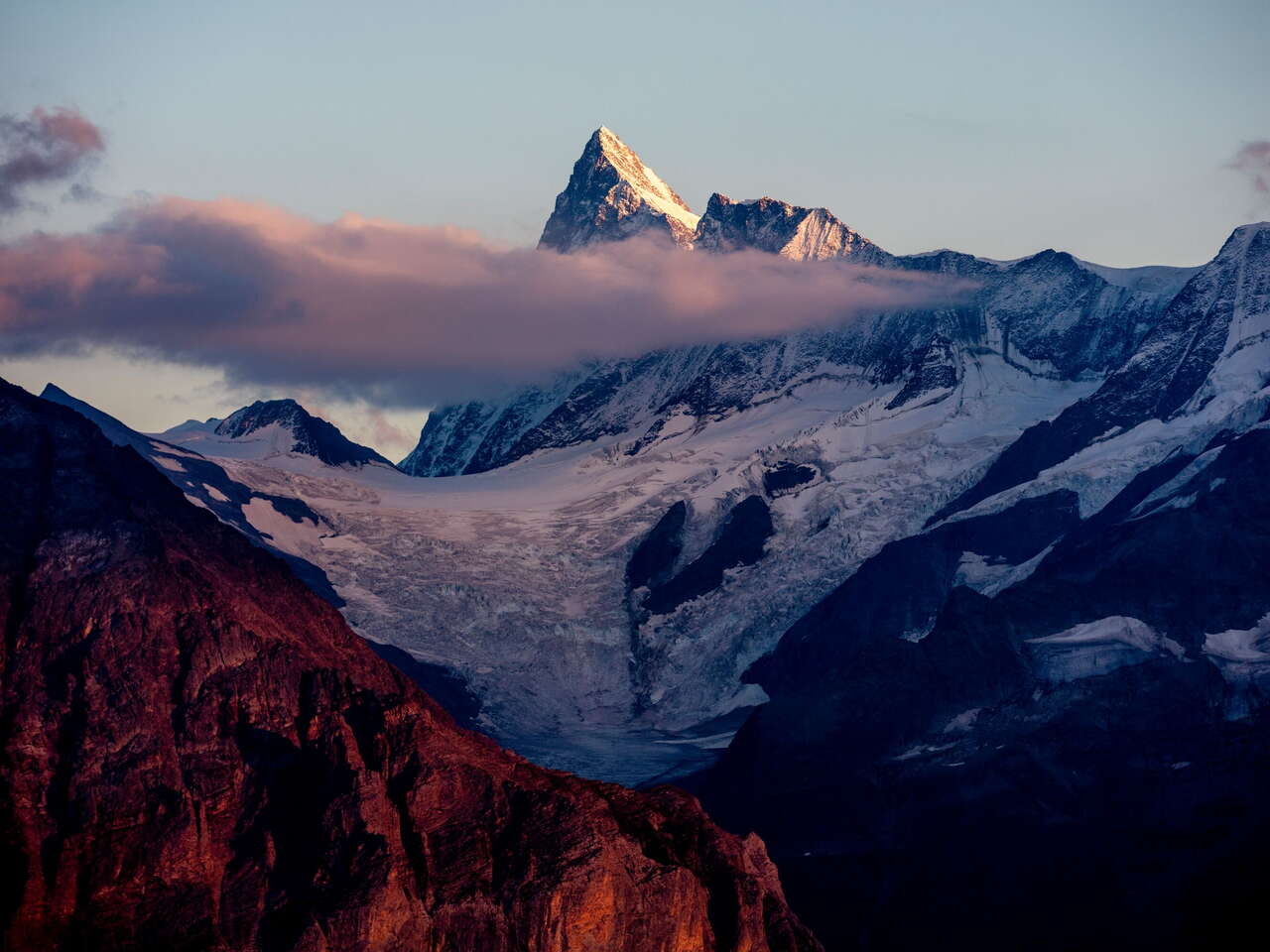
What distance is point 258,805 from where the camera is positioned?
13325cm

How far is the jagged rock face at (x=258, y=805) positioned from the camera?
127625 mm

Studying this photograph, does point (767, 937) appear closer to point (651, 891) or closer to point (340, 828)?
point (651, 891)

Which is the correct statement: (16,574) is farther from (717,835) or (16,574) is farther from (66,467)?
(717,835)

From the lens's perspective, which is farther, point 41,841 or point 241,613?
point 241,613

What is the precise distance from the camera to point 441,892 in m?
130

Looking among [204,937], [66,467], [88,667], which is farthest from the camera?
[66,467]

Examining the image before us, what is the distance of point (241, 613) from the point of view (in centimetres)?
14350

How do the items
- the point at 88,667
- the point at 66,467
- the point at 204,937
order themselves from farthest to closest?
1. the point at 66,467
2. the point at 88,667
3. the point at 204,937

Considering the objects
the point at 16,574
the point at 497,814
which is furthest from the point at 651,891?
the point at 16,574

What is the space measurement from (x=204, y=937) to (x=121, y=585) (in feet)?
68.4

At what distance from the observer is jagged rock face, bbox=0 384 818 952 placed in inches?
5025

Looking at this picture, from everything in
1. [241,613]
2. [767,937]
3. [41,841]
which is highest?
[241,613]

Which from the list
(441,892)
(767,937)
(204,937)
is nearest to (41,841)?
(204,937)

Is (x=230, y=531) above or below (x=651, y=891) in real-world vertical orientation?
above
